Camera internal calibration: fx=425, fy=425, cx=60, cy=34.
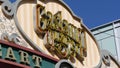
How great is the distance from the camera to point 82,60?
55.2ft

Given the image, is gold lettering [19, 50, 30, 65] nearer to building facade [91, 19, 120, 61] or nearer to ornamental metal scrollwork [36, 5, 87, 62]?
ornamental metal scrollwork [36, 5, 87, 62]

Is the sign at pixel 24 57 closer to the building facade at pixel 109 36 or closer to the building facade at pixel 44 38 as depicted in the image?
the building facade at pixel 44 38

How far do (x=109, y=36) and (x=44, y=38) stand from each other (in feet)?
36.7

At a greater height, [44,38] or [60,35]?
[60,35]

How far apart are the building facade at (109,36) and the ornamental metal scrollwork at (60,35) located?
8.00 meters

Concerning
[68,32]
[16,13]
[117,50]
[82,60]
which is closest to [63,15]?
[68,32]

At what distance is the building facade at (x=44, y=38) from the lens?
1334 centimetres

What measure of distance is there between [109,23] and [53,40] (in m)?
11.0

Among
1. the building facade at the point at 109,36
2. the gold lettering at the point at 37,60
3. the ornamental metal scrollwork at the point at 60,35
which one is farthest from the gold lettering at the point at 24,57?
the building facade at the point at 109,36

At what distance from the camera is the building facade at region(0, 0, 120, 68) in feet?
43.8

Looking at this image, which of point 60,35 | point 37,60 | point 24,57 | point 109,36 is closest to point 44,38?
point 60,35

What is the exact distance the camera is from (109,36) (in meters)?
25.6

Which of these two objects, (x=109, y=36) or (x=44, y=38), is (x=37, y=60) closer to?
(x=44, y=38)

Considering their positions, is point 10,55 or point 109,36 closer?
point 10,55
